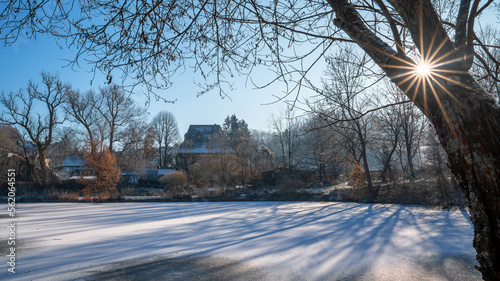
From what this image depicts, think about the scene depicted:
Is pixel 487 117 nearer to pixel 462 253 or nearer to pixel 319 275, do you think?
pixel 319 275

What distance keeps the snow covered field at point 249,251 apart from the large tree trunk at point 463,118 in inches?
122

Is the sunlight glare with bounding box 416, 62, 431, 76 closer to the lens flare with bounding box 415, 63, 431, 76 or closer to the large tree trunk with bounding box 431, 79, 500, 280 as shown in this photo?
the lens flare with bounding box 415, 63, 431, 76

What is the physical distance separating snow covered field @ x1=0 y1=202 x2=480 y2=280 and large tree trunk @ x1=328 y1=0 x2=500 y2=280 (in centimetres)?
310

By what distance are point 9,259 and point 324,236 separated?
6235 mm

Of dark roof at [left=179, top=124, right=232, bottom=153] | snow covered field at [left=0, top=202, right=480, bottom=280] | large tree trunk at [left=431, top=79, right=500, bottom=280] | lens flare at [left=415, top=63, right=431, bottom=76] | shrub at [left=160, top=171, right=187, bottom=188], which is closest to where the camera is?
large tree trunk at [left=431, top=79, right=500, bottom=280]

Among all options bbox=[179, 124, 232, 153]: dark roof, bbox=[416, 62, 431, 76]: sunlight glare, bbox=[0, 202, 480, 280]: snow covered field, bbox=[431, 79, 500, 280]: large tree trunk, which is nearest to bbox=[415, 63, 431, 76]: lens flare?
bbox=[416, 62, 431, 76]: sunlight glare

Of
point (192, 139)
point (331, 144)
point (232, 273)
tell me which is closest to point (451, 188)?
point (331, 144)

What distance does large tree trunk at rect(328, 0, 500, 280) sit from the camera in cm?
154

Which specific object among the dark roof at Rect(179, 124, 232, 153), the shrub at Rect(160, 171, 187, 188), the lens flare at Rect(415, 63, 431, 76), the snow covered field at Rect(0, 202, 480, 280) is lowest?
the snow covered field at Rect(0, 202, 480, 280)

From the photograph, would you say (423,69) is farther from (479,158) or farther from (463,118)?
(479,158)

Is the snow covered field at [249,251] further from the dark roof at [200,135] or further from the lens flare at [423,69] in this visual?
the dark roof at [200,135]

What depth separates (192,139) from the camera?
139ft

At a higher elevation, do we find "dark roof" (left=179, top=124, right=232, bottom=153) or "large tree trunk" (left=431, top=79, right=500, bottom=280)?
"dark roof" (left=179, top=124, right=232, bottom=153)

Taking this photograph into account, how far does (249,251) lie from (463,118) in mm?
4851
